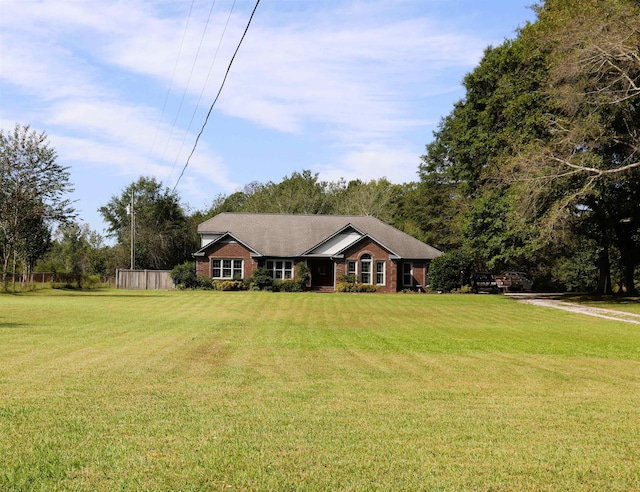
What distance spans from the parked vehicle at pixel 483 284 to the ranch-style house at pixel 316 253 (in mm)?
3804

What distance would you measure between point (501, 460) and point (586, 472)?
72 centimetres

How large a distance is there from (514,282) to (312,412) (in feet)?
169

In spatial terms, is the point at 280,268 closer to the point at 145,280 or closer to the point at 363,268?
the point at 363,268

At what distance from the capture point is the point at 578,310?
31562mm

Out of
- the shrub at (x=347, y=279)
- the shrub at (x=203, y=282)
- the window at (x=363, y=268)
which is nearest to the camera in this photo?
the shrub at (x=203, y=282)

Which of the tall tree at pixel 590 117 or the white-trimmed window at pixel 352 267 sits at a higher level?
the tall tree at pixel 590 117

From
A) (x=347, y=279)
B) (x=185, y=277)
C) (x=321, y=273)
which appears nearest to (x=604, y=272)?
(x=347, y=279)

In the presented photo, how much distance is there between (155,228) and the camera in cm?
7069

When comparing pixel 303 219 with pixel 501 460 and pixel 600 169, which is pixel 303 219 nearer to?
pixel 600 169

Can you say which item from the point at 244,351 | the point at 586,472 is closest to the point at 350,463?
the point at 586,472

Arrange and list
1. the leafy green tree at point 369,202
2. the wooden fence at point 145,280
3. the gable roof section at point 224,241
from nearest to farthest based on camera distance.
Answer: the gable roof section at point 224,241 → the wooden fence at point 145,280 → the leafy green tree at point 369,202

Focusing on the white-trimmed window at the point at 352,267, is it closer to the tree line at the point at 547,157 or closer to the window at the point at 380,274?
the window at the point at 380,274

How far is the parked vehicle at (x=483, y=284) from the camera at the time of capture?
166 feet

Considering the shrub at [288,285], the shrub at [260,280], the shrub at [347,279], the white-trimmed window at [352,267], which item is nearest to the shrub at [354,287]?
the shrub at [347,279]
